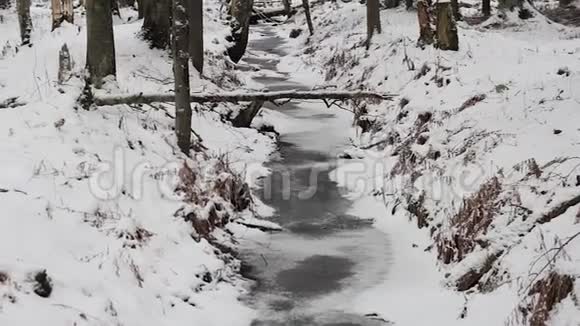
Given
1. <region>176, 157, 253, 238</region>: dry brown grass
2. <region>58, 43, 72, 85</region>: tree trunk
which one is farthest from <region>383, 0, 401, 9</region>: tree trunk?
<region>58, 43, 72, 85</region>: tree trunk

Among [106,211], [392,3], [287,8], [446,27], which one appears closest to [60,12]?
[446,27]

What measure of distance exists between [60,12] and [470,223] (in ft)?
43.0

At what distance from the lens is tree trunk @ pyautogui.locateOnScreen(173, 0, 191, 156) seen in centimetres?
880

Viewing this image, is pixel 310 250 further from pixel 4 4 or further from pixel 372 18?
pixel 4 4

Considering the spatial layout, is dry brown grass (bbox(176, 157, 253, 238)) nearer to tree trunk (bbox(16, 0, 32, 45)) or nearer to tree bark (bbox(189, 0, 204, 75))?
tree bark (bbox(189, 0, 204, 75))

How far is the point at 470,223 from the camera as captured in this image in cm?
711

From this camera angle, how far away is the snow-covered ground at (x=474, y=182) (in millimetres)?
5844

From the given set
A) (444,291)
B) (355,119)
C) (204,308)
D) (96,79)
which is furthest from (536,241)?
(355,119)

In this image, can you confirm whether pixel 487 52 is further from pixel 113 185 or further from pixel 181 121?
pixel 113 185

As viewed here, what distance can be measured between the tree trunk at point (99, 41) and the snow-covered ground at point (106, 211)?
280 mm

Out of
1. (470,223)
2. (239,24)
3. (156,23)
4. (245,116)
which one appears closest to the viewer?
(470,223)

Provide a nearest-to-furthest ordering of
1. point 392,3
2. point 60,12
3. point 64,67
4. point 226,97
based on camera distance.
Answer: point 64,67 → point 226,97 → point 60,12 → point 392,3

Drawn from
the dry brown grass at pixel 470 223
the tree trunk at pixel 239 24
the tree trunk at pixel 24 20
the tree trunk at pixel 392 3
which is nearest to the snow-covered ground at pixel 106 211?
the dry brown grass at pixel 470 223

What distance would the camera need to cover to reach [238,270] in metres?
7.39
